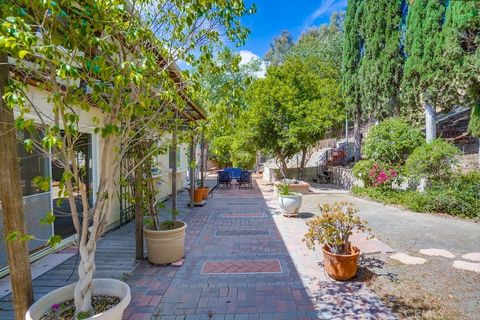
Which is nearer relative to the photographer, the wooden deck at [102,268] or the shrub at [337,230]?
the wooden deck at [102,268]

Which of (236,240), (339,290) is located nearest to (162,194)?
(236,240)

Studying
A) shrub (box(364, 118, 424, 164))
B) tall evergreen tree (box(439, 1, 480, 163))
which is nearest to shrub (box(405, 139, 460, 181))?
shrub (box(364, 118, 424, 164))

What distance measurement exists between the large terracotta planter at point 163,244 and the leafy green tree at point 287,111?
8.82 meters

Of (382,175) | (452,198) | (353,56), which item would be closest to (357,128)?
(353,56)

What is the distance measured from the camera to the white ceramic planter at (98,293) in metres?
2.38

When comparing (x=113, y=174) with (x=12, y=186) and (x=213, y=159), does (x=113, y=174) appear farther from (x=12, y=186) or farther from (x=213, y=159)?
(x=213, y=159)

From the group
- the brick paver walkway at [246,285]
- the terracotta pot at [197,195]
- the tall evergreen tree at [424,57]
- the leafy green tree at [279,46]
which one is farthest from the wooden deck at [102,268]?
the leafy green tree at [279,46]

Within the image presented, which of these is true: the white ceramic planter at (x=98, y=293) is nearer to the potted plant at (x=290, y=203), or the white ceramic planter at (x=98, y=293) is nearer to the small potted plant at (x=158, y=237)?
the small potted plant at (x=158, y=237)

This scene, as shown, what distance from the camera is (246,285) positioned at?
3.97m

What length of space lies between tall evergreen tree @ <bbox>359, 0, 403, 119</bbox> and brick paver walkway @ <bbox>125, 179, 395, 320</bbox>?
11.6m

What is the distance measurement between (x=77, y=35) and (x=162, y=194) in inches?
334

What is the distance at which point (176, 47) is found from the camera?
316 cm

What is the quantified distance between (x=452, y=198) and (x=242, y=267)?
6899 mm

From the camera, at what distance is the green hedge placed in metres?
7.87
